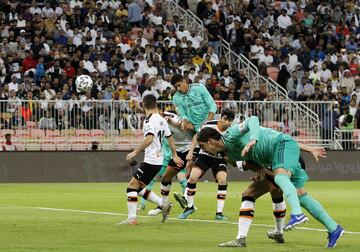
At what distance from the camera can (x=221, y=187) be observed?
20234 millimetres

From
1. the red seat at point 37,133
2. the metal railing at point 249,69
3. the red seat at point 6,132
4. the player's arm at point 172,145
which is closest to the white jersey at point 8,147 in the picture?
the red seat at point 6,132

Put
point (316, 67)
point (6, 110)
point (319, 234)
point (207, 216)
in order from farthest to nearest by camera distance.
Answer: point (316, 67) → point (6, 110) → point (207, 216) → point (319, 234)

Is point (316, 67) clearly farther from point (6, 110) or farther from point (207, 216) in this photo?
point (207, 216)

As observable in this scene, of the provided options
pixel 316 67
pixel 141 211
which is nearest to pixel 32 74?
pixel 316 67

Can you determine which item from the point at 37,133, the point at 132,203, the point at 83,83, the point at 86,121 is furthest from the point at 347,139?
the point at 132,203

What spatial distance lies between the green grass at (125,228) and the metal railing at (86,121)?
845cm

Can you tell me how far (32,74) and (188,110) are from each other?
18.7m

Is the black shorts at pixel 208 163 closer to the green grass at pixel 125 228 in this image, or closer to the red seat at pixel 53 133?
the green grass at pixel 125 228

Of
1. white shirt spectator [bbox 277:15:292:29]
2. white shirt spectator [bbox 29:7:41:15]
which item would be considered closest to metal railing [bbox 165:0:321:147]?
white shirt spectator [bbox 277:15:292:29]

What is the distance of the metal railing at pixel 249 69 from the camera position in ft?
132

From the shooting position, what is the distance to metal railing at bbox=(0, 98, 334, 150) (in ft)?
121

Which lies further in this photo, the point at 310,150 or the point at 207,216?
the point at 207,216

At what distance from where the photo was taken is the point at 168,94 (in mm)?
39438

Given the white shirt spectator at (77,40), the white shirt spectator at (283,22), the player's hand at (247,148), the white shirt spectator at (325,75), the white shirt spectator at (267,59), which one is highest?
the white shirt spectator at (283,22)
